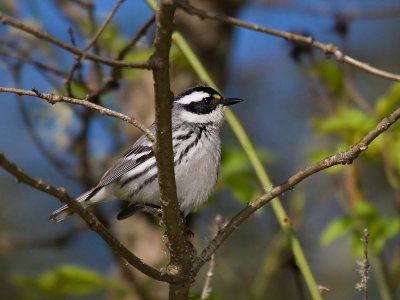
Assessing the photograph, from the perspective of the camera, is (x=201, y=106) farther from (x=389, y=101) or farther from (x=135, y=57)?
(x=389, y=101)

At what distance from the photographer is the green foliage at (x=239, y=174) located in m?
3.48

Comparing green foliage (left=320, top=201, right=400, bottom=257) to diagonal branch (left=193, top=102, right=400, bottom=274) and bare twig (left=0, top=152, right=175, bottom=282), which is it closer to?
diagonal branch (left=193, top=102, right=400, bottom=274)

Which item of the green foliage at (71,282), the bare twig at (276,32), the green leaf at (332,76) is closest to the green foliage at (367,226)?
the green leaf at (332,76)

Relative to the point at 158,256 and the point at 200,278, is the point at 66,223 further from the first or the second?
the point at 158,256

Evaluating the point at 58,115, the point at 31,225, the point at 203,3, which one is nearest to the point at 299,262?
the point at 58,115

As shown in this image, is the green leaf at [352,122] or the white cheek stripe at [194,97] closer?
the green leaf at [352,122]

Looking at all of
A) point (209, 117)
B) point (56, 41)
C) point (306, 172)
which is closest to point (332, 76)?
point (209, 117)

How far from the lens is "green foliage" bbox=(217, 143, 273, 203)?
3479mm

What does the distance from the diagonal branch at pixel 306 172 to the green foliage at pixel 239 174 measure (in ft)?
3.42

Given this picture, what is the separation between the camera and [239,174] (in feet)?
11.8

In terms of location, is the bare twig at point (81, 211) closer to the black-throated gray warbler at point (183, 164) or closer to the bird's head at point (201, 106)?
the black-throated gray warbler at point (183, 164)

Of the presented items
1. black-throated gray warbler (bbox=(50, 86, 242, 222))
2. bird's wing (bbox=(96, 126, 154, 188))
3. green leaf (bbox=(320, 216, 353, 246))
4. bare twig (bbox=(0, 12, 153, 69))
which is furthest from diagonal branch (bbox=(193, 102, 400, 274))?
bird's wing (bbox=(96, 126, 154, 188))

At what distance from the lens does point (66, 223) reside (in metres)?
7.84

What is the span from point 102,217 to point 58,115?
0.81 metres
